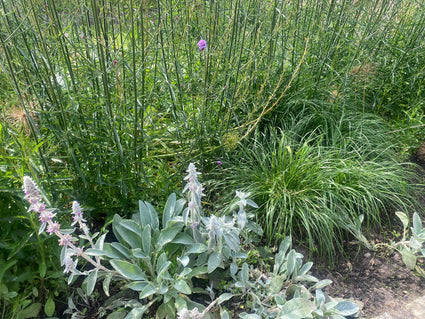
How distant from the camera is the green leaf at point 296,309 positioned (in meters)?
1.42

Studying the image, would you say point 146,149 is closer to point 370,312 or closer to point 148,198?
point 148,198

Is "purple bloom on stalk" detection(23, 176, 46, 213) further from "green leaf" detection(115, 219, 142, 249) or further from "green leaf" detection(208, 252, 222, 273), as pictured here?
"green leaf" detection(208, 252, 222, 273)

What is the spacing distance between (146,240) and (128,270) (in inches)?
5.8

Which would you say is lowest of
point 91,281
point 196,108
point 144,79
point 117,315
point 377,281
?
point 377,281

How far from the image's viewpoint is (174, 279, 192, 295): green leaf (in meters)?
1.42

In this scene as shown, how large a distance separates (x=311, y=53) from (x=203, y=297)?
202 cm

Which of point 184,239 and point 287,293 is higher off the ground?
point 184,239

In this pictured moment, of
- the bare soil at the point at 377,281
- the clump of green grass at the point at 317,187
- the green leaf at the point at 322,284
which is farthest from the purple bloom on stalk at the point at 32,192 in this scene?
the bare soil at the point at 377,281

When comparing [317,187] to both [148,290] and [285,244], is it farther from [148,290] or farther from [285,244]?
[148,290]

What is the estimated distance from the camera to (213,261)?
5.06ft

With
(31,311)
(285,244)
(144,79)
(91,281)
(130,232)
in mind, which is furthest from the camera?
(144,79)

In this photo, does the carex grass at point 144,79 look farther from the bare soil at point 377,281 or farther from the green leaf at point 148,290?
the bare soil at point 377,281

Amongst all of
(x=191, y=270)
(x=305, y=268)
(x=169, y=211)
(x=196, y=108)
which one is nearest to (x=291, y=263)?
(x=305, y=268)

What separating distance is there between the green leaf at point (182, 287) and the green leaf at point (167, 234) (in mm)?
193
